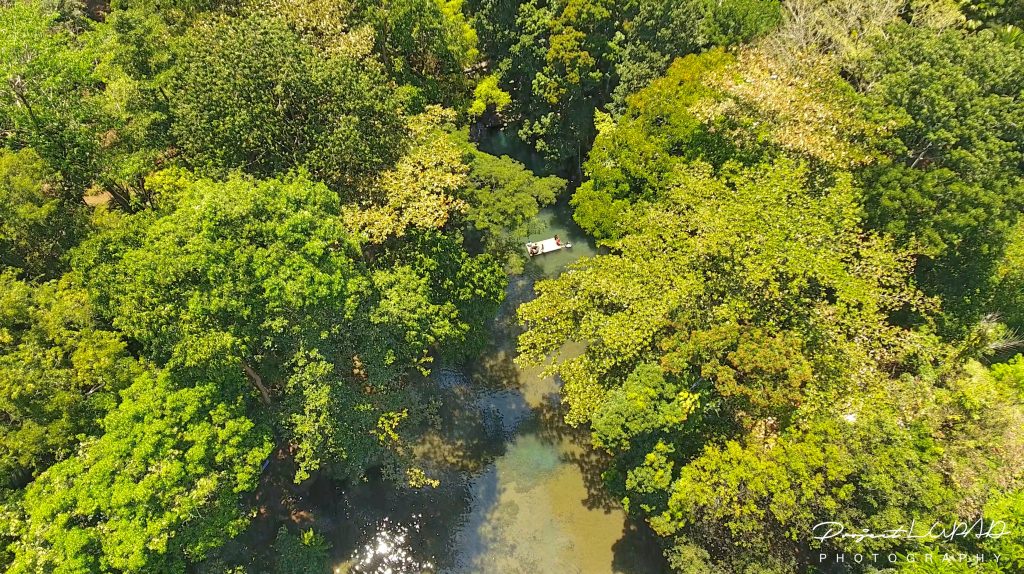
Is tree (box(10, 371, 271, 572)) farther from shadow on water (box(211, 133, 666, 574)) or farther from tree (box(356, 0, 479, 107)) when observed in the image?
tree (box(356, 0, 479, 107))

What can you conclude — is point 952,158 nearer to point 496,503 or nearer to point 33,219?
point 496,503

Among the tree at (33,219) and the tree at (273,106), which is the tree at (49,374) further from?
the tree at (273,106)

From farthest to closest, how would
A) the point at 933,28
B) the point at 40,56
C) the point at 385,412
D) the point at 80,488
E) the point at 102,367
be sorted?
the point at 933,28 < the point at 385,412 < the point at 40,56 < the point at 102,367 < the point at 80,488

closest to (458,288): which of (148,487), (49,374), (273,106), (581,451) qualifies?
(581,451)

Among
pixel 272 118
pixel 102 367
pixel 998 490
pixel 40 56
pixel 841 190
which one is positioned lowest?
pixel 998 490

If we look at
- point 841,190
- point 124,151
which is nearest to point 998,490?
point 841,190

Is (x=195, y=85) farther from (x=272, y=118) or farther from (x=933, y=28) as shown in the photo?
(x=933, y=28)

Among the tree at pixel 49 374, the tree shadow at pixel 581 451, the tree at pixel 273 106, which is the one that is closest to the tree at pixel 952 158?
the tree shadow at pixel 581 451

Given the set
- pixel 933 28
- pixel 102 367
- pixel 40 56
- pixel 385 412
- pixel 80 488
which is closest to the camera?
pixel 80 488
